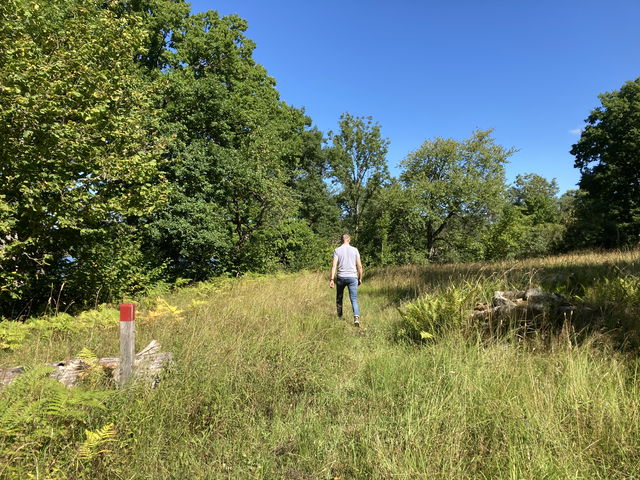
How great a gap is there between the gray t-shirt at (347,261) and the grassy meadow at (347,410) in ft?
7.44

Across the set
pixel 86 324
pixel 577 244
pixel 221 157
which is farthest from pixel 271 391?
pixel 577 244

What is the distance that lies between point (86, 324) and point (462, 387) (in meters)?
5.89

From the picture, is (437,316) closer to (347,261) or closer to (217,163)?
(347,261)

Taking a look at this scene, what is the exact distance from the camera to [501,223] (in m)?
28.2

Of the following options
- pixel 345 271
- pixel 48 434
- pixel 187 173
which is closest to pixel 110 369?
pixel 48 434

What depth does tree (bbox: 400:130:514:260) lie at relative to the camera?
26.0 m

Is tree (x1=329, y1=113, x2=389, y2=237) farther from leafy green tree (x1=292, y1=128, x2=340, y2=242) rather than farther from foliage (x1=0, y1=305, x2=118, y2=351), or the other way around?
foliage (x1=0, y1=305, x2=118, y2=351)

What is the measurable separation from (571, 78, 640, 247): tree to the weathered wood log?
28841 millimetres

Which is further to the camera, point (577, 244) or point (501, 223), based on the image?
point (501, 223)

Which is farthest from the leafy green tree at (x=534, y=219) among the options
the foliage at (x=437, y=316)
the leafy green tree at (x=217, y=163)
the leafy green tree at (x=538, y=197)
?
the foliage at (x=437, y=316)

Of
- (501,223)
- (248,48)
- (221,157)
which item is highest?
(248,48)

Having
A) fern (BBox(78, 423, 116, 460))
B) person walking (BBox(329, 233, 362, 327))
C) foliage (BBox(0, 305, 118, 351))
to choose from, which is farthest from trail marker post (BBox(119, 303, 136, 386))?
person walking (BBox(329, 233, 362, 327))

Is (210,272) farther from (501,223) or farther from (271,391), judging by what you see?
(501,223)

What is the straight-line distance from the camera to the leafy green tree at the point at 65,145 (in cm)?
614
